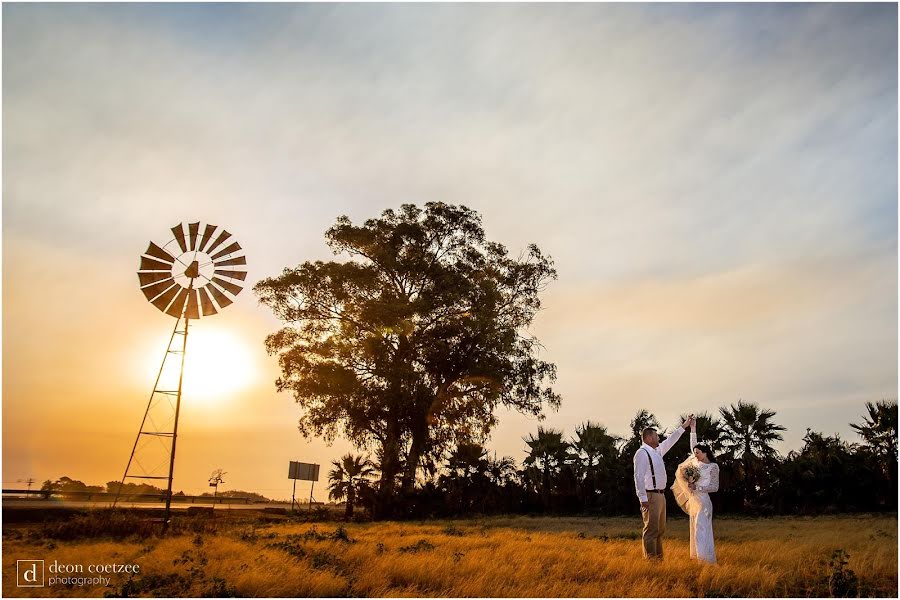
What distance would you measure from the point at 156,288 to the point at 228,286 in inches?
85.6

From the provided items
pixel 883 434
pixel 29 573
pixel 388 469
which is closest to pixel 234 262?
pixel 29 573

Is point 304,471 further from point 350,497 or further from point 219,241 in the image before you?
point 219,241

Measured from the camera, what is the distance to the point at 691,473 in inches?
484

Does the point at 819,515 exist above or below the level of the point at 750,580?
below

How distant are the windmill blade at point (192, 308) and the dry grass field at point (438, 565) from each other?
669 centimetres

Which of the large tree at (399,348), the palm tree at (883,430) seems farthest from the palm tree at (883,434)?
the large tree at (399,348)

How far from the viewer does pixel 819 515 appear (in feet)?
94.7

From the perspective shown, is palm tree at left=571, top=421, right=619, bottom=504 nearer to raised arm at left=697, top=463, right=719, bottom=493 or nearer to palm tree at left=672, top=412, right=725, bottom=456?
palm tree at left=672, top=412, right=725, bottom=456

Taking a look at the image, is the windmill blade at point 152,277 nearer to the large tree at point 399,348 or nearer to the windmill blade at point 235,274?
the windmill blade at point 235,274

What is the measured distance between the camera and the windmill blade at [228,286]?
812 inches

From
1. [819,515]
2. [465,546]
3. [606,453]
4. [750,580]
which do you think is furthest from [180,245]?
[819,515]

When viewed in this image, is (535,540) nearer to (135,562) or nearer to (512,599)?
(512,599)

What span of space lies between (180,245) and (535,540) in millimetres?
13928

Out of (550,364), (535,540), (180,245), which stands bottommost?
(535,540)
